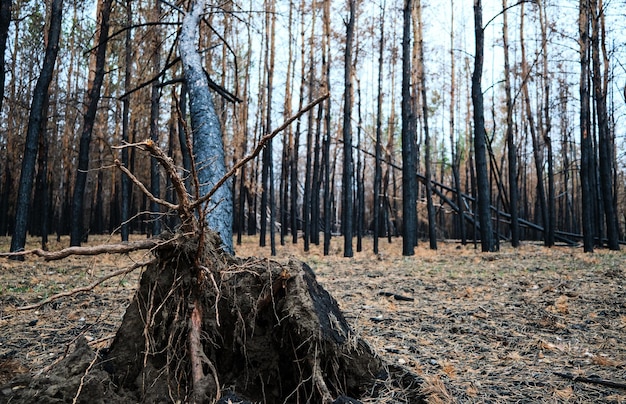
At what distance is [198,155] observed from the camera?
5.67 metres

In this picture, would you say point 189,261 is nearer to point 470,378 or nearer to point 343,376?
point 343,376

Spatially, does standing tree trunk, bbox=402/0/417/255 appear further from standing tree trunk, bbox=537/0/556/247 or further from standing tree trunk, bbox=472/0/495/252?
standing tree trunk, bbox=537/0/556/247

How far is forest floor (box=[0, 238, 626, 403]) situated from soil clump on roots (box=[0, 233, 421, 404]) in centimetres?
24

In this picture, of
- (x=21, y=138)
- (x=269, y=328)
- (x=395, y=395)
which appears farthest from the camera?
(x=21, y=138)

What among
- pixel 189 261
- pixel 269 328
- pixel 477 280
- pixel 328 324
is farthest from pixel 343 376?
pixel 477 280

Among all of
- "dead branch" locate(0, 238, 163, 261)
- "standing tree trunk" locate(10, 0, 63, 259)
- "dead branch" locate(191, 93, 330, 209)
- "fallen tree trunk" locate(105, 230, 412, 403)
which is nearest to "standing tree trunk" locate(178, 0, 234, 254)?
"fallen tree trunk" locate(105, 230, 412, 403)

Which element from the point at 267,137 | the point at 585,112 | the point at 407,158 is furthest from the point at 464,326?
the point at 585,112

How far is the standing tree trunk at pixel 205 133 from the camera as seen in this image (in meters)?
5.25

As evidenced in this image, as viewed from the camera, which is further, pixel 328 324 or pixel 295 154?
pixel 295 154

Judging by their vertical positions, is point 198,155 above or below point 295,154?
below

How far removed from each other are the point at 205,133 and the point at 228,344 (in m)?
3.54

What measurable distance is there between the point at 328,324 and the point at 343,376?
1.18 feet

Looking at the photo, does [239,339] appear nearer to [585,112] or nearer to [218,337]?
[218,337]

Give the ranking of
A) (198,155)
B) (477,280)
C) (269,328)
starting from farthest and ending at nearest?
(477,280), (198,155), (269,328)
